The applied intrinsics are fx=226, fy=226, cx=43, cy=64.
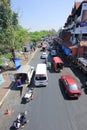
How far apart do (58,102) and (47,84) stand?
7297 mm

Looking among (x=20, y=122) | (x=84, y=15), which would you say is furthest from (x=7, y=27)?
(x=20, y=122)

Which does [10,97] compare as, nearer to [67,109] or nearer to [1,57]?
[67,109]

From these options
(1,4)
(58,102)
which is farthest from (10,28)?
Result: (58,102)

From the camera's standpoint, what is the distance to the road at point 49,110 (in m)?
19.9

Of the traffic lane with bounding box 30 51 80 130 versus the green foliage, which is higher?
the green foliage

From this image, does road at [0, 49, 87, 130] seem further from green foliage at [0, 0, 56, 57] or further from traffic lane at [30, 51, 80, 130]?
green foliage at [0, 0, 56, 57]

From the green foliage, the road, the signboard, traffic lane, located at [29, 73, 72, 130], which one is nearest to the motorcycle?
the road

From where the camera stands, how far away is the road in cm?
1988

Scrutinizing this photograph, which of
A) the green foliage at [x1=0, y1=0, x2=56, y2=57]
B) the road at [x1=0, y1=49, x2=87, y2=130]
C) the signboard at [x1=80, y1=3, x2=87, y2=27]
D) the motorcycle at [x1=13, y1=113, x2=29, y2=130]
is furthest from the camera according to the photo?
the signboard at [x1=80, y1=3, x2=87, y2=27]

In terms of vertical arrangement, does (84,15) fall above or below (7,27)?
above

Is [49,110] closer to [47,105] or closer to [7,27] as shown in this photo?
[47,105]

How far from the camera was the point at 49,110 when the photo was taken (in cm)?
2303

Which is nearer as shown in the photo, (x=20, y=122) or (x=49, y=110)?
(x=20, y=122)

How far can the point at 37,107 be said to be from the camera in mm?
23969
